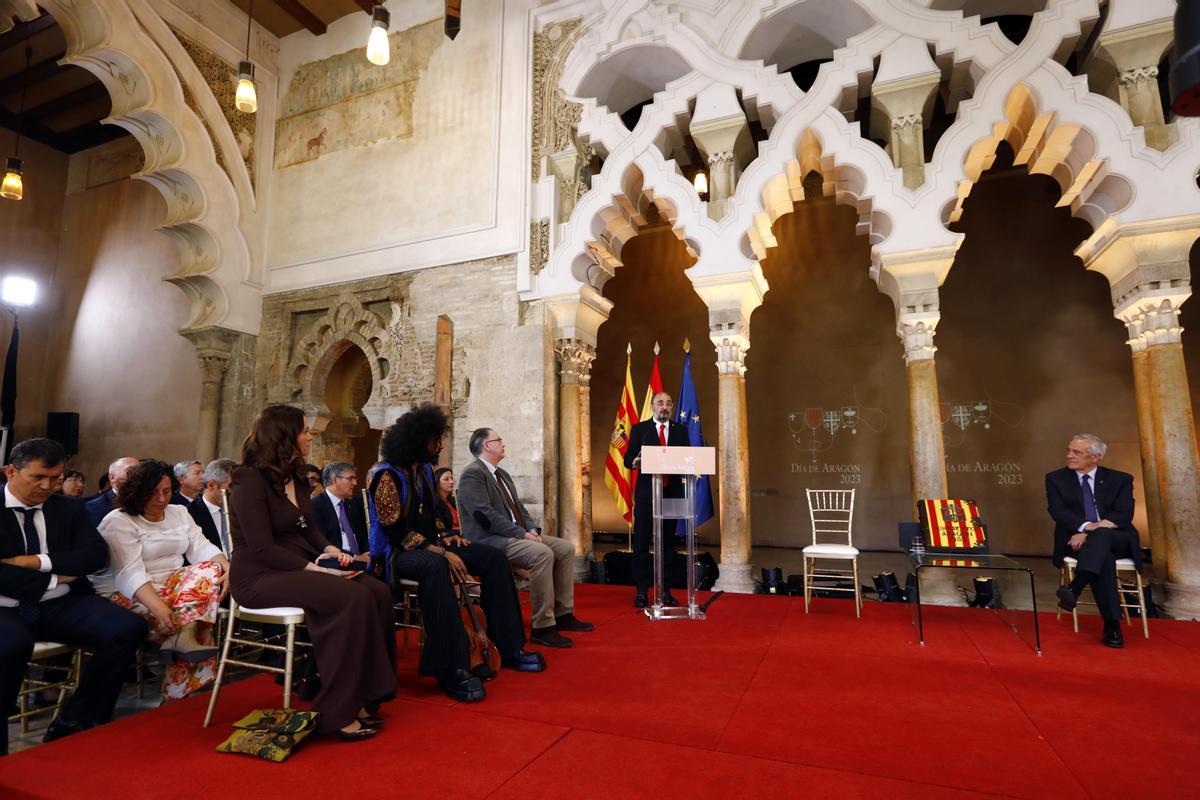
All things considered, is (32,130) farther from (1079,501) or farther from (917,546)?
(1079,501)

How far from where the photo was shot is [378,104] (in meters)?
8.18

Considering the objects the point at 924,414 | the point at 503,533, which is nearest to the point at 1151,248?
the point at 924,414

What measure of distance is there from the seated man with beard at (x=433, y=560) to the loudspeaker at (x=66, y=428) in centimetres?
997

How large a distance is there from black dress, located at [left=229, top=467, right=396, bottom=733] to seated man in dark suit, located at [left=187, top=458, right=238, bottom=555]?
1459 millimetres

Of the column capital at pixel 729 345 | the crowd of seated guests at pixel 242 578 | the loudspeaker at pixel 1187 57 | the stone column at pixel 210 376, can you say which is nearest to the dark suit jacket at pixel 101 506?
the crowd of seated guests at pixel 242 578

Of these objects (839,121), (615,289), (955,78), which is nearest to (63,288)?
(615,289)

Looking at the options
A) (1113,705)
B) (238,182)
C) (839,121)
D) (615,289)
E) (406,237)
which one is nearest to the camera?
(1113,705)

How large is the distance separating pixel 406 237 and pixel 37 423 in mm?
8078

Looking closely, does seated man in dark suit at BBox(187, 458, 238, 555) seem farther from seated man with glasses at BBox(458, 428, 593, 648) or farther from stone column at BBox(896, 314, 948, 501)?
stone column at BBox(896, 314, 948, 501)

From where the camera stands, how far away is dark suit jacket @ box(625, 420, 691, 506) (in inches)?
205

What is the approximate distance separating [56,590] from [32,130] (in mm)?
12262

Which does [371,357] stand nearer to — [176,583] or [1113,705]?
[176,583]

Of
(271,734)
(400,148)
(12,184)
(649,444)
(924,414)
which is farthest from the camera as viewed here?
(400,148)

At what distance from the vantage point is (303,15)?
837 centimetres
